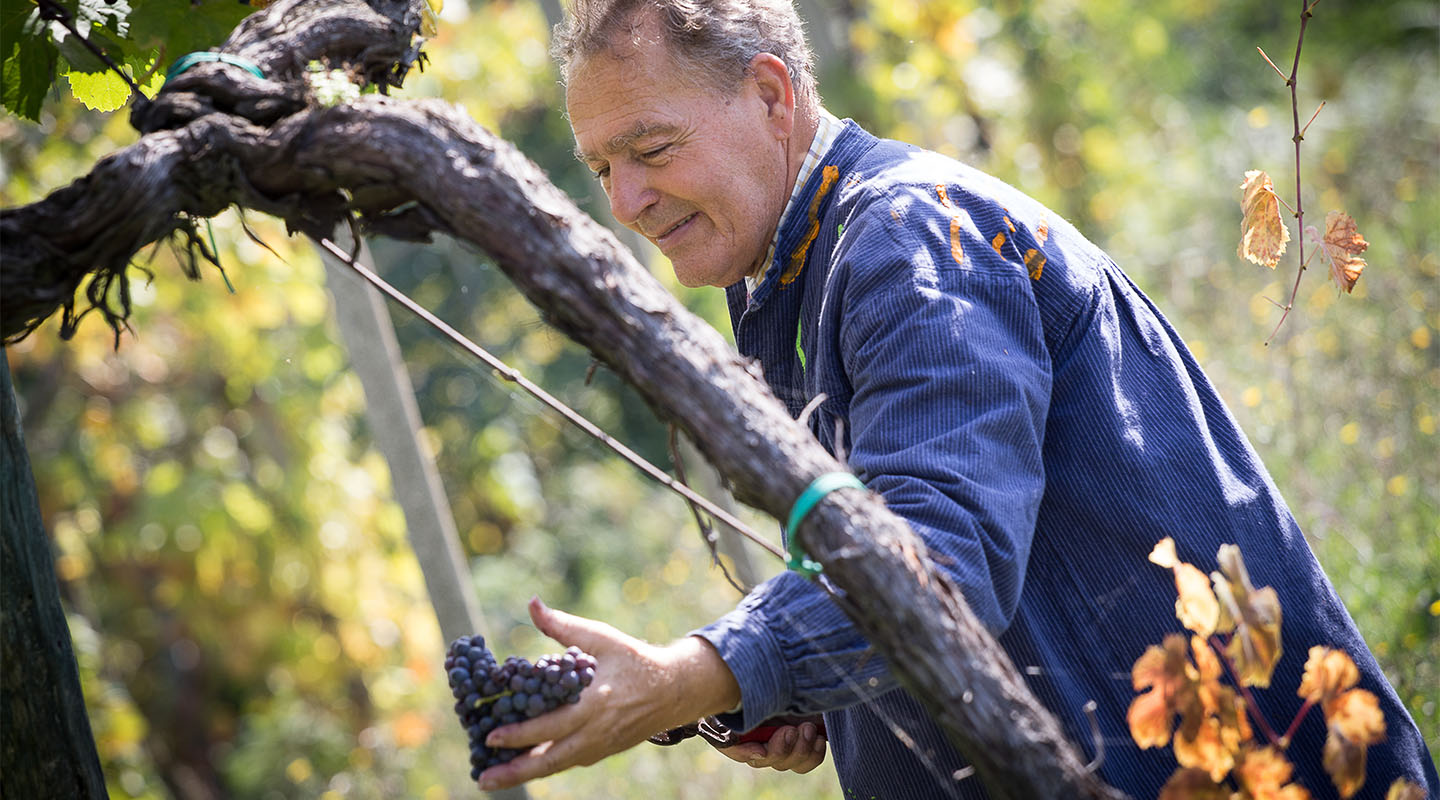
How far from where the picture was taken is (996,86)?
7820 millimetres

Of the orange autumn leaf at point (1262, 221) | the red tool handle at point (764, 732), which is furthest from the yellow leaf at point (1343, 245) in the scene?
the red tool handle at point (764, 732)

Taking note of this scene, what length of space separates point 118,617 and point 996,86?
659 centimetres

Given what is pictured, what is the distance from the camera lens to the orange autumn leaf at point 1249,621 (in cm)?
115

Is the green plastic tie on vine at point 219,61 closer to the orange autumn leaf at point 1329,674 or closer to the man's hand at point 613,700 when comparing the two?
the man's hand at point 613,700

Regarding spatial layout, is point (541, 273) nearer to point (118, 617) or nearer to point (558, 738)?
point (558, 738)

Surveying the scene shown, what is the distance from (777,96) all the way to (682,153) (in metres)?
0.19

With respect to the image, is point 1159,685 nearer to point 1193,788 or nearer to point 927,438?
point 1193,788

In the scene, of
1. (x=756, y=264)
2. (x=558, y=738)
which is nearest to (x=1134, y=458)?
(x=756, y=264)

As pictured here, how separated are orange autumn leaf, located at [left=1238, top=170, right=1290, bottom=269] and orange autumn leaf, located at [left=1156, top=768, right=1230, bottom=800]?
98 centimetres

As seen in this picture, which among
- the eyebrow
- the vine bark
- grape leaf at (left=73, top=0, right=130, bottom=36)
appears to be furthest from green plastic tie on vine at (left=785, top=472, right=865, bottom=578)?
grape leaf at (left=73, top=0, right=130, bottom=36)

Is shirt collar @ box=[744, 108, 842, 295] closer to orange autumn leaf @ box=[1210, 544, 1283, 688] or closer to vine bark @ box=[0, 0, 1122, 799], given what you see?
vine bark @ box=[0, 0, 1122, 799]

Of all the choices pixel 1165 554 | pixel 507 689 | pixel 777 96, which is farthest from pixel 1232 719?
pixel 777 96

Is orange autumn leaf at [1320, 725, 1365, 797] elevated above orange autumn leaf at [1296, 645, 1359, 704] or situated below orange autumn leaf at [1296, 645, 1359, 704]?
below

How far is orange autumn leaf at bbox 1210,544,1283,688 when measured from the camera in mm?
1147
